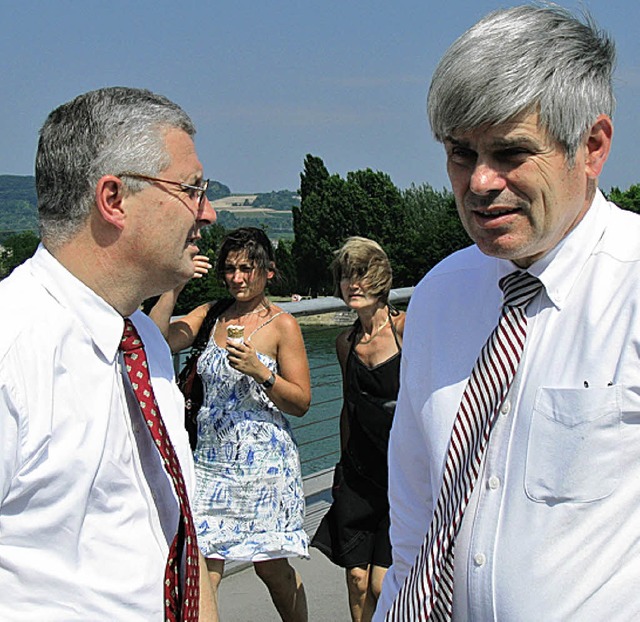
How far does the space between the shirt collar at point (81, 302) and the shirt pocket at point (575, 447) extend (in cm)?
98

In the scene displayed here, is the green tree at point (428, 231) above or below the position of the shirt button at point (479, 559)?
above

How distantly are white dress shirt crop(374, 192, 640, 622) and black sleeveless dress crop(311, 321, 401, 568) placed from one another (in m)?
2.26

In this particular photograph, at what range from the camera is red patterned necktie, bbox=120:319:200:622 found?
2236mm

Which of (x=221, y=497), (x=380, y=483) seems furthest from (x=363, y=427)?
(x=221, y=497)

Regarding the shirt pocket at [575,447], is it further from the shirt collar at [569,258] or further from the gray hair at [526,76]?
the gray hair at [526,76]

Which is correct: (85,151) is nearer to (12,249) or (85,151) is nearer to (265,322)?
(12,249)

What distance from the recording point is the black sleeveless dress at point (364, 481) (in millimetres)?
4371

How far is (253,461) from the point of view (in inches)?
170

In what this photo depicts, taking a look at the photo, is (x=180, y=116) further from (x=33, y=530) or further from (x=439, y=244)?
(x=439, y=244)

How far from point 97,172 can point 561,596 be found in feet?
4.42

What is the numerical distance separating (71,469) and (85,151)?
73cm

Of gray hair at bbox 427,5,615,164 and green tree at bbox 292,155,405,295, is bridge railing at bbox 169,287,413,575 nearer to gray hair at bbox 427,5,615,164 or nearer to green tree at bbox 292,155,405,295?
gray hair at bbox 427,5,615,164

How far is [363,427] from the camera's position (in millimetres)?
4395

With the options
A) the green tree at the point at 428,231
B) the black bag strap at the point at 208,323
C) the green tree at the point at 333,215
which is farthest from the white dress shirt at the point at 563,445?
the green tree at the point at 333,215
